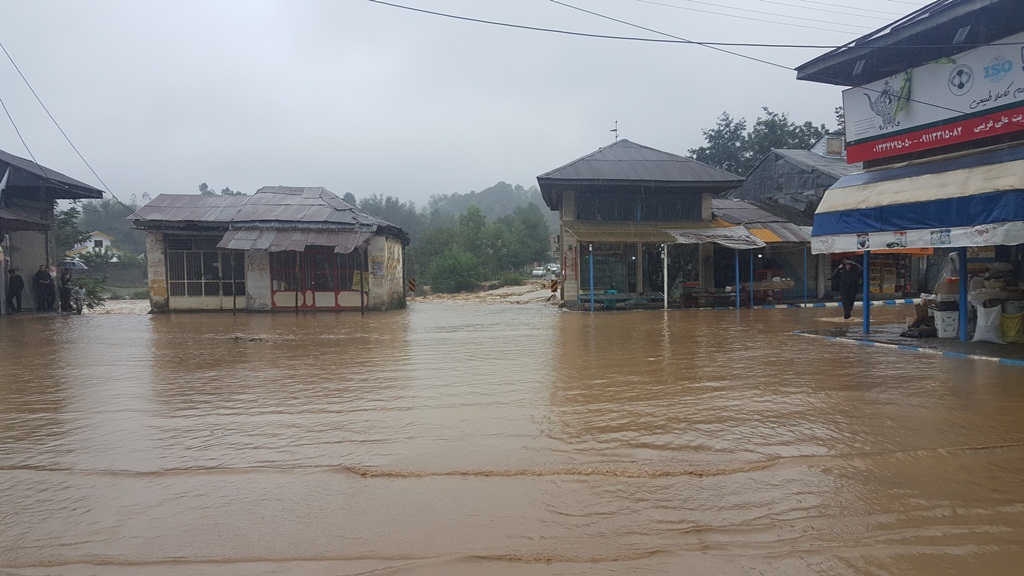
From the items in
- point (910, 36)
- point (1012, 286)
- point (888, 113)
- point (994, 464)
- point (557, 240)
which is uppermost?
point (910, 36)

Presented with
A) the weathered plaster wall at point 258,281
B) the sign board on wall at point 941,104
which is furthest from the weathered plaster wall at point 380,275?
the sign board on wall at point 941,104

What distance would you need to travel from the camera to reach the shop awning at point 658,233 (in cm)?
1903

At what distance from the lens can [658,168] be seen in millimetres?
21875

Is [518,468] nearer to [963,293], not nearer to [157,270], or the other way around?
[963,293]

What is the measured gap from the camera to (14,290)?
62.0ft

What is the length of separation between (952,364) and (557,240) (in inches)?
623

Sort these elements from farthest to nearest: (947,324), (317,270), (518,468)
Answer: (317,270), (947,324), (518,468)

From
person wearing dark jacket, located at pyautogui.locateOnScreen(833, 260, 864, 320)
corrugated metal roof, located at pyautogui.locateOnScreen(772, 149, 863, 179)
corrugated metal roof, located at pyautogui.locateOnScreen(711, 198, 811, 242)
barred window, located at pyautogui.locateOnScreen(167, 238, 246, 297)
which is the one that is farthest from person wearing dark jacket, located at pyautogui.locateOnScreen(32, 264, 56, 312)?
corrugated metal roof, located at pyautogui.locateOnScreen(772, 149, 863, 179)

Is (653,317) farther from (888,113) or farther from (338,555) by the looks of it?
(338,555)

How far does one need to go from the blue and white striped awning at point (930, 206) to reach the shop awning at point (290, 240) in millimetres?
14032

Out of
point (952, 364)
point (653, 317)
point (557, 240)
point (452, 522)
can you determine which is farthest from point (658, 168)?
point (452, 522)

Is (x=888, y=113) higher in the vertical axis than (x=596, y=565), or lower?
higher

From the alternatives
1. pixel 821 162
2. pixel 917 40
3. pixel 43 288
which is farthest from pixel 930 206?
pixel 43 288

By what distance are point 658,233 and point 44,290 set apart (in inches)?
834
